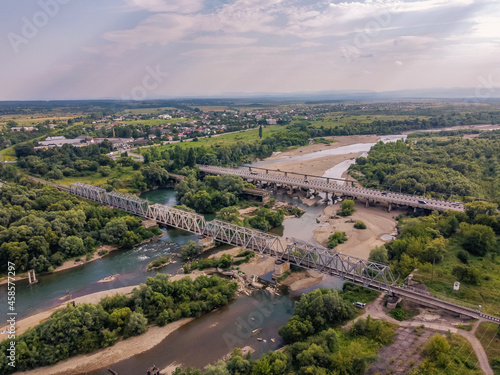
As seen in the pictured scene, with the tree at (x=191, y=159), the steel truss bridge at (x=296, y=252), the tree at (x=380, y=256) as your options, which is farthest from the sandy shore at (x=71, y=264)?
the tree at (x=191, y=159)

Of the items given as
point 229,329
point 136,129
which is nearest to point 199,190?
point 229,329

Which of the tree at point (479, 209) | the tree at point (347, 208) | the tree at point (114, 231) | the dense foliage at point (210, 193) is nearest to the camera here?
the tree at point (114, 231)

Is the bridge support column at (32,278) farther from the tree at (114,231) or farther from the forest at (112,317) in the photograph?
the forest at (112,317)

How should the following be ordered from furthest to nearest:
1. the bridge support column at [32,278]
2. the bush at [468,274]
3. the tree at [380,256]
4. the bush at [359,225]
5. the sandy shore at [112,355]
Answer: the bush at [359,225] → the bridge support column at [32,278] → the tree at [380,256] → the bush at [468,274] → the sandy shore at [112,355]

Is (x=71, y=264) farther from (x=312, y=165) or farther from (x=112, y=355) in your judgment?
(x=312, y=165)

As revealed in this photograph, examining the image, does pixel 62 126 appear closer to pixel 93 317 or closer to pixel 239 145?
pixel 239 145

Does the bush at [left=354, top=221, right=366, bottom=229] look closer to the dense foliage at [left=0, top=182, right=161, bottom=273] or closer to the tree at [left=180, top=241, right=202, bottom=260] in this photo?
the tree at [left=180, top=241, right=202, bottom=260]
